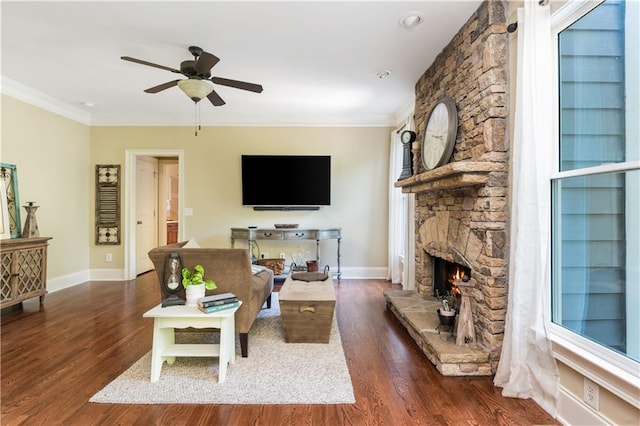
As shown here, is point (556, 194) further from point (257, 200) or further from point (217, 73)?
point (257, 200)

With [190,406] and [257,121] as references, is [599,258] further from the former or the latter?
[257,121]

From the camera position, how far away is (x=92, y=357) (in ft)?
7.93

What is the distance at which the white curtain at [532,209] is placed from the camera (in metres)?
1.79

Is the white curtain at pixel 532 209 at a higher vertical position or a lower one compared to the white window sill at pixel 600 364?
higher

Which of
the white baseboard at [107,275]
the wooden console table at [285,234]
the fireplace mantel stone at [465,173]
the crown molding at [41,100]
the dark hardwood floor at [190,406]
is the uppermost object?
the crown molding at [41,100]

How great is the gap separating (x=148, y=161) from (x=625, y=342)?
20.8ft

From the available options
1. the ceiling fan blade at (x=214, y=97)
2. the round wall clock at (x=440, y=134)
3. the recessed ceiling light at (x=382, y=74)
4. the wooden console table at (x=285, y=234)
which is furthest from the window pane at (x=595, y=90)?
the wooden console table at (x=285, y=234)

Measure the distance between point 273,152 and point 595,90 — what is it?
4.08 m

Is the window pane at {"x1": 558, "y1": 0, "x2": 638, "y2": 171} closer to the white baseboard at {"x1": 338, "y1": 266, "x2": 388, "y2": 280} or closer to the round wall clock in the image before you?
the round wall clock

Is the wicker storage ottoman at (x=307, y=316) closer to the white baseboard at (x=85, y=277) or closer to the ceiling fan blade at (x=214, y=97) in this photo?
the ceiling fan blade at (x=214, y=97)

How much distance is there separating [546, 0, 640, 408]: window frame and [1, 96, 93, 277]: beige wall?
5277mm

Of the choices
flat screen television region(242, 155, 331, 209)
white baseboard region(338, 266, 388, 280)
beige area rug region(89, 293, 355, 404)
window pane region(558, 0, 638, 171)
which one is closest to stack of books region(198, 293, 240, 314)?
beige area rug region(89, 293, 355, 404)

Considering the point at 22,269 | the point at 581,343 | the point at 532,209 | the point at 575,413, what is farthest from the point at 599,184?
the point at 22,269

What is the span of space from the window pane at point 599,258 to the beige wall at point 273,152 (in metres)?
3.29
